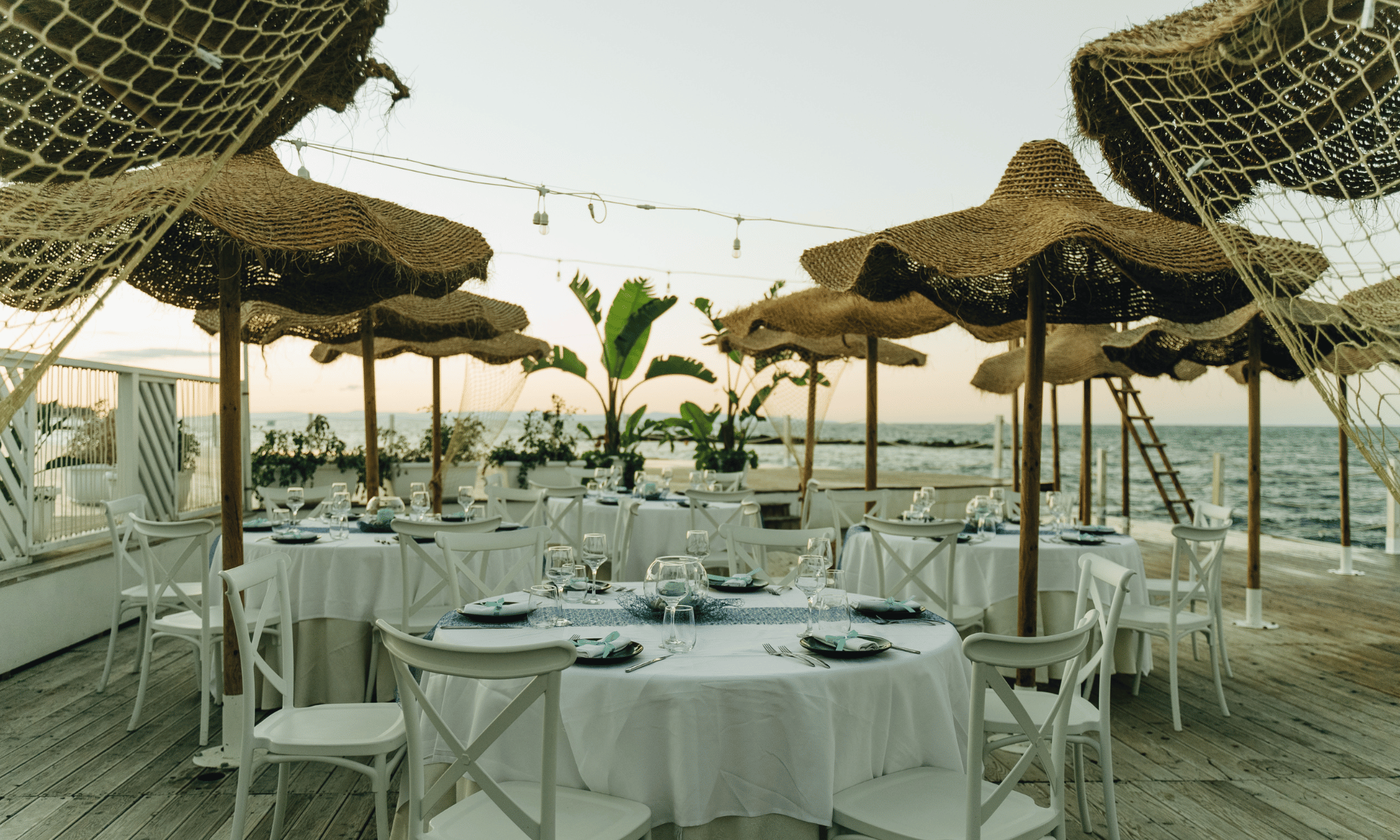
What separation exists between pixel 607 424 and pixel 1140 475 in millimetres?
32853

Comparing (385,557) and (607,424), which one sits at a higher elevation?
(607,424)

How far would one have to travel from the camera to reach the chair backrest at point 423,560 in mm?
3551

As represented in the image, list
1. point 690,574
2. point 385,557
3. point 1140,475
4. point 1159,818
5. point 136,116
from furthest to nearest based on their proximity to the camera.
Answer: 1. point 1140,475
2. point 385,557
3. point 1159,818
4. point 690,574
5. point 136,116

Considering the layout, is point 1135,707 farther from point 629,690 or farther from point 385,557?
point 385,557

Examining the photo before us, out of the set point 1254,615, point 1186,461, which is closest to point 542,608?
point 1254,615

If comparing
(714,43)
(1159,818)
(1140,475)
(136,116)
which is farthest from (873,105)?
(1140,475)

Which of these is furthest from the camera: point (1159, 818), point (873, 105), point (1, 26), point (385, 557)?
point (873, 105)

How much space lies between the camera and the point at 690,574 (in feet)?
7.48

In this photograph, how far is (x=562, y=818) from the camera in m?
2.00

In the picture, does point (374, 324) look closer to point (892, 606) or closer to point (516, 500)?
point (516, 500)

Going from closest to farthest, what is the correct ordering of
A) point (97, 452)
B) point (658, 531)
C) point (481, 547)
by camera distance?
point (481, 547) → point (97, 452) → point (658, 531)

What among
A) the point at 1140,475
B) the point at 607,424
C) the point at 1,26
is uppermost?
the point at 1,26

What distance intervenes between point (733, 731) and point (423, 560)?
2.28m

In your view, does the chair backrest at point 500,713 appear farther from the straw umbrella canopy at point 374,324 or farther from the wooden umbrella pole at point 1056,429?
the wooden umbrella pole at point 1056,429
